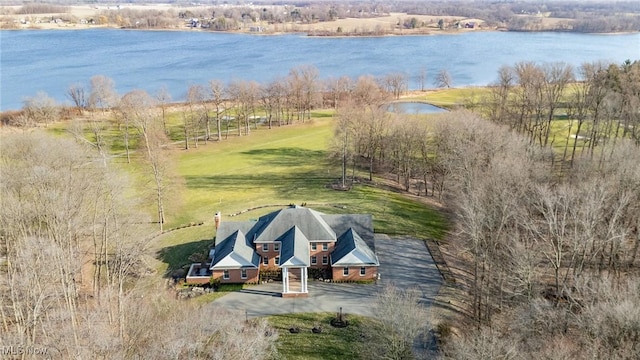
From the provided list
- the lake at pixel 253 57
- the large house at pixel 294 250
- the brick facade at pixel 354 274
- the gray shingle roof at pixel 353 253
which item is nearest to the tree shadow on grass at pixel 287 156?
the large house at pixel 294 250

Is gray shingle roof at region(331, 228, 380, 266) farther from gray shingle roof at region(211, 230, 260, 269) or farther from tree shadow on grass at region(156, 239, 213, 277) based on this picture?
tree shadow on grass at region(156, 239, 213, 277)

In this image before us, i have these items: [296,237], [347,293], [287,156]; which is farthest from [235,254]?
[287,156]

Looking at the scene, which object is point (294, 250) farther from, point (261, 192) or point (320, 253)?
point (261, 192)

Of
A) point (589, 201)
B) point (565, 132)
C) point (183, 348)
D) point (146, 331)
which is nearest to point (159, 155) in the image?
point (146, 331)

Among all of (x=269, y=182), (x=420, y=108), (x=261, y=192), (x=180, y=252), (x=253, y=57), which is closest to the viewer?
(x=180, y=252)

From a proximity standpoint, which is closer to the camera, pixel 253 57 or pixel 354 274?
pixel 354 274

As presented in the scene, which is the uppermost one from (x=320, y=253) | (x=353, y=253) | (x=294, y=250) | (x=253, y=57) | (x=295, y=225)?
(x=253, y=57)

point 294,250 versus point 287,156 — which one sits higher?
point 294,250

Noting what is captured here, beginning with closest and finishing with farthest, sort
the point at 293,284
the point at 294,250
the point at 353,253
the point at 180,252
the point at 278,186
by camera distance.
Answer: the point at 294,250, the point at 293,284, the point at 353,253, the point at 180,252, the point at 278,186
